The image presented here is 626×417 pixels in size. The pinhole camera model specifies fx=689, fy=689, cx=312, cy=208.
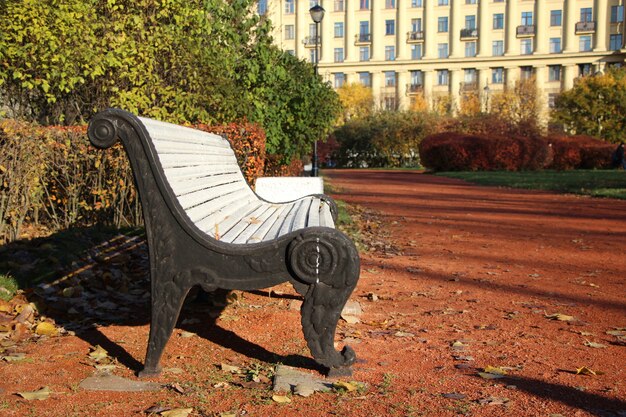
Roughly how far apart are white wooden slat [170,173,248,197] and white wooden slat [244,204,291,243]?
0.42 metres

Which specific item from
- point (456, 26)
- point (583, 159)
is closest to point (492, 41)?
point (456, 26)

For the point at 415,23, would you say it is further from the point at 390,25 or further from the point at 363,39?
the point at 363,39

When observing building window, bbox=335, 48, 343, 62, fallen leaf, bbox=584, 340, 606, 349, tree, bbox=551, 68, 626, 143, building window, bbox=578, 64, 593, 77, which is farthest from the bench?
building window, bbox=335, 48, 343, 62

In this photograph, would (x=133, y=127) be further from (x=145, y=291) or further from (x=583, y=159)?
(x=583, y=159)

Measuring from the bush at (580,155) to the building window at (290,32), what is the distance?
168ft

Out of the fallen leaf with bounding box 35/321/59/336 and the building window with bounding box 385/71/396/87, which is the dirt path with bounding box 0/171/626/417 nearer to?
the fallen leaf with bounding box 35/321/59/336

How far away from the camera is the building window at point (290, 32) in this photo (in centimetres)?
8625

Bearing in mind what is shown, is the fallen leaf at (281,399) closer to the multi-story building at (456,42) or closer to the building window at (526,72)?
the multi-story building at (456,42)

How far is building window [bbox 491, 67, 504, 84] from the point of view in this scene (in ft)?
264

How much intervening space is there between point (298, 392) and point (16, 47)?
731cm

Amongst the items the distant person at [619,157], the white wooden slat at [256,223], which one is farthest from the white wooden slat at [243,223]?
the distant person at [619,157]

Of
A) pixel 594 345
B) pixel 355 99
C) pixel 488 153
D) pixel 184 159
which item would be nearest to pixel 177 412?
pixel 184 159

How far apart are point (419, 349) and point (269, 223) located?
1.15 metres

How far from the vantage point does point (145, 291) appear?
17.9 ft
